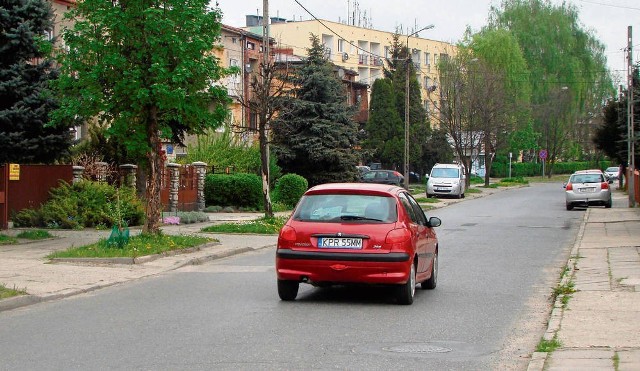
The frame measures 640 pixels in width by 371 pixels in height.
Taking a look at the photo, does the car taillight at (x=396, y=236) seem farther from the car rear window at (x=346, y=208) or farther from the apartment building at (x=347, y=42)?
the apartment building at (x=347, y=42)

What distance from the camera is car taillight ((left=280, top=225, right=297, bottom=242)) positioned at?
11.9 meters

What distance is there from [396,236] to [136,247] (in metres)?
7.85

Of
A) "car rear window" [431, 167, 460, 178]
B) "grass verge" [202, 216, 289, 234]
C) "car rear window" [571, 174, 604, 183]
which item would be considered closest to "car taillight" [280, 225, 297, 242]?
"grass verge" [202, 216, 289, 234]

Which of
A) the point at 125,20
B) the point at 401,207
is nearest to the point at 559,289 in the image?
the point at 401,207

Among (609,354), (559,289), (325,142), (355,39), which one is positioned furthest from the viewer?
(355,39)

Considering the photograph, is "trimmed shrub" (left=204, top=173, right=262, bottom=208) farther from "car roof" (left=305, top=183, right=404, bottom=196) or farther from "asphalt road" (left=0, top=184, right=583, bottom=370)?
"car roof" (left=305, top=183, right=404, bottom=196)

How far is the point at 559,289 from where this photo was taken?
1359 centimetres

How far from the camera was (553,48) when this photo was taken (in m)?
79.4

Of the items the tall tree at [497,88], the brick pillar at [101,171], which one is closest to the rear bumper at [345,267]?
the brick pillar at [101,171]

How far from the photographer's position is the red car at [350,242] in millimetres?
11648

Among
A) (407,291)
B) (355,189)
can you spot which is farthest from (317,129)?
(407,291)

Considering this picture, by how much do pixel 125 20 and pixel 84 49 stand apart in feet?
3.96

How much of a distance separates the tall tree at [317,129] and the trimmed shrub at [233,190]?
9953mm

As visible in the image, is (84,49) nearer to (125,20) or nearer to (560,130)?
(125,20)
